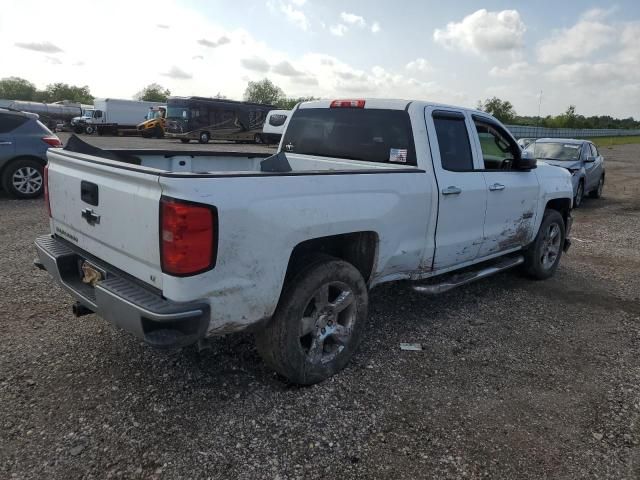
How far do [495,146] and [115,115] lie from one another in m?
38.0

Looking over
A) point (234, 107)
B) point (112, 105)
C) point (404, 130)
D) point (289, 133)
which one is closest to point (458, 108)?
point (404, 130)

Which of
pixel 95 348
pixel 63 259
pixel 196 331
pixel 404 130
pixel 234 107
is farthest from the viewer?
pixel 234 107

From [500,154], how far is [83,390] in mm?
4216

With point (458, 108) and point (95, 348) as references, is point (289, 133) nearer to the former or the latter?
point (458, 108)

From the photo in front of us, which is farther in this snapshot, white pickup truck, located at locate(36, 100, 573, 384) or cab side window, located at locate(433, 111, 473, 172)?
cab side window, located at locate(433, 111, 473, 172)

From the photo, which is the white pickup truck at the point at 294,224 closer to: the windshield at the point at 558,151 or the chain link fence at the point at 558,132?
the windshield at the point at 558,151

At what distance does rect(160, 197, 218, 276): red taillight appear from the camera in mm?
2402

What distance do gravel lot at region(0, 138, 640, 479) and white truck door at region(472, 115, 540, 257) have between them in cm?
79

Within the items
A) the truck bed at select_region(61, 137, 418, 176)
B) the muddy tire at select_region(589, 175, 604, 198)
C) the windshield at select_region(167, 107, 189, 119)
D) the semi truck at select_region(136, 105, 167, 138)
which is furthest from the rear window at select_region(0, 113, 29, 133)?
the semi truck at select_region(136, 105, 167, 138)

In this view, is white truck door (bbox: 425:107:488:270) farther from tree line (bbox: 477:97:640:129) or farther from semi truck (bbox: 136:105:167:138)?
tree line (bbox: 477:97:640:129)

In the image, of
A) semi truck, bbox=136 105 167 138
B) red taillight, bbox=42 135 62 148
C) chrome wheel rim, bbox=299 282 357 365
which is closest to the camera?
chrome wheel rim, bbox=299 282 357 365

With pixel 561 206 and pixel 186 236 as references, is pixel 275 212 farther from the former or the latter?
pixel 561 206

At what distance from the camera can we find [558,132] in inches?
2274

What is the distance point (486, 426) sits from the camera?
2969 mm
